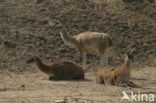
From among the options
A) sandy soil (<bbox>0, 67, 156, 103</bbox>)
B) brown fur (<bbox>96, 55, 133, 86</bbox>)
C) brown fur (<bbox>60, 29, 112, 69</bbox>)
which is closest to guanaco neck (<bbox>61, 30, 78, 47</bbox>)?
brown fur (<bbox>60, 29, 112, 69</bbox>)

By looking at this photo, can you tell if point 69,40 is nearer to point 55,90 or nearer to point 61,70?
point 61,70

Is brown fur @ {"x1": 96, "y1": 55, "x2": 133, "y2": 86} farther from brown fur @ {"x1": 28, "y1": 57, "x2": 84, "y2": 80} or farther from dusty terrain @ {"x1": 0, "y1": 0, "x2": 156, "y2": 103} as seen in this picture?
brown fur @ {"x1": 28, "y1": 57, "x2": 84, "y2": 80}

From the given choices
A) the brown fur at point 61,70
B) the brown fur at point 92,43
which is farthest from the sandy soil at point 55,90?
the brown fur at point 92,43

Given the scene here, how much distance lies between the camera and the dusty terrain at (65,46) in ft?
35.7

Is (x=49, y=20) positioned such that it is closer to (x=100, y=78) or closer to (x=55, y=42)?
(x=55, y=42)

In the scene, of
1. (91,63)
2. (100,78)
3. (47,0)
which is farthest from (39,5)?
(100,78)

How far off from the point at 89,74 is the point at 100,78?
97.9 inches

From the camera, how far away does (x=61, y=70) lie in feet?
44.9

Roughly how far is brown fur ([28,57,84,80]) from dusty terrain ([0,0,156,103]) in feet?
1.19

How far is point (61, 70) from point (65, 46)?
4.41 meters

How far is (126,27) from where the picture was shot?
20.5m

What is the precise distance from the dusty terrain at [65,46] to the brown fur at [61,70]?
0.36m

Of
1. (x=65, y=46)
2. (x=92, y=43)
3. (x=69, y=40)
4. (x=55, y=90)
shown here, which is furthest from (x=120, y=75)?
(x=65, y=46)

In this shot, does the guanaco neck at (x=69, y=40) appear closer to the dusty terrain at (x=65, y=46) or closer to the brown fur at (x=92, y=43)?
the brown fur at (x=92, y=43)
